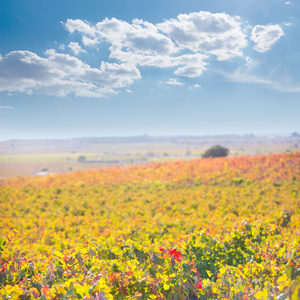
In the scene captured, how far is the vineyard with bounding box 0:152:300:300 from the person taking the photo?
295cm

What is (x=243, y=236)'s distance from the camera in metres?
4.88

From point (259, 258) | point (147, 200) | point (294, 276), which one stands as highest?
point (294, 276)

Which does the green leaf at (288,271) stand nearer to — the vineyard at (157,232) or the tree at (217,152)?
the vineyard at (157,232)

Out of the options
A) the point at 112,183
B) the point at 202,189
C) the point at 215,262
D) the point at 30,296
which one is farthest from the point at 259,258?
the point at 112,183

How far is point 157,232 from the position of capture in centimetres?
861

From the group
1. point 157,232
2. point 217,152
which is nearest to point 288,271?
point 157,232

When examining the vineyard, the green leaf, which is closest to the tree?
the vineyard

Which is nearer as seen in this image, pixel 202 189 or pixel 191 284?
pixel 191 284

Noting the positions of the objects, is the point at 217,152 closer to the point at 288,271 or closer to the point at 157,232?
the point at 157,232

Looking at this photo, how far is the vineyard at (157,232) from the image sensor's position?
9.68ft

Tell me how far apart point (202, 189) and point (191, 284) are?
13.9 m

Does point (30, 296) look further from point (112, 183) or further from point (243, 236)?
point (112, 183)

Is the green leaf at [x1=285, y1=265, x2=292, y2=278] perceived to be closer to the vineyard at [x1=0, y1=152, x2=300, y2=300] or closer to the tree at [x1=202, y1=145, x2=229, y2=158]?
the vineyard at [x1=0, y1=152, x2=300, y2=300]

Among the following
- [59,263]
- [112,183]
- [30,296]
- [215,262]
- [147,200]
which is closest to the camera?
[30,296]
